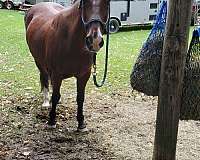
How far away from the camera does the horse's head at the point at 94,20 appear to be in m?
3.85

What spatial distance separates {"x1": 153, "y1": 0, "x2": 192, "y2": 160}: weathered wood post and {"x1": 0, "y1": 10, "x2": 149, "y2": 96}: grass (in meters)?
3.28

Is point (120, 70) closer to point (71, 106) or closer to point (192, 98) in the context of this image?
point (71, 106)

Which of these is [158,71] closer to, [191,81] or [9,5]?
[191,81]

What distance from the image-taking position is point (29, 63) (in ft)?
28.7

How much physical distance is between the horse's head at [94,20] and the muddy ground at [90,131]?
3.82 feet

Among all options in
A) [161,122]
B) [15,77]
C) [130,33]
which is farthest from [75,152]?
[130,33]

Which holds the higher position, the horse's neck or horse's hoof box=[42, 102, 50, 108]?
the horse's neck

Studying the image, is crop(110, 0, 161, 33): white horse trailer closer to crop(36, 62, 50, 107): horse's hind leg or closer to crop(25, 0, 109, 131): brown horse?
crop(36, 62, 50, 107): horse's hind leg

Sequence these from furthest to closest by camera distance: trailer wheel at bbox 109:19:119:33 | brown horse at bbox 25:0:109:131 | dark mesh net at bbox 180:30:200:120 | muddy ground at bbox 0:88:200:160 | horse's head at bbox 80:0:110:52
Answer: trailer wheel at bbox 109:19:119:33 → muddy ground at bbox 0:88:200:160 → brown horse at bbox 25:0:109:131 → horse's head at bbox 80:0:110:52 → dark mesh net at bbox 180:30:200:120

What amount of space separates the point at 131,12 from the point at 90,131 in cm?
1093

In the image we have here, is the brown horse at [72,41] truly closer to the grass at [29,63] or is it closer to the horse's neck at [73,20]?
the horse's neck at [73,20]

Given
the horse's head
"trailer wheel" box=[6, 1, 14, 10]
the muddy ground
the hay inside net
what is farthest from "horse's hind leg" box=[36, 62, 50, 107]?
"trailer wheel" box=[6, 1, 14, 10]

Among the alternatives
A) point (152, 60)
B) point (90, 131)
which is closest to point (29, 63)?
point (90, 131)

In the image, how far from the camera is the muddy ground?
434 cm
